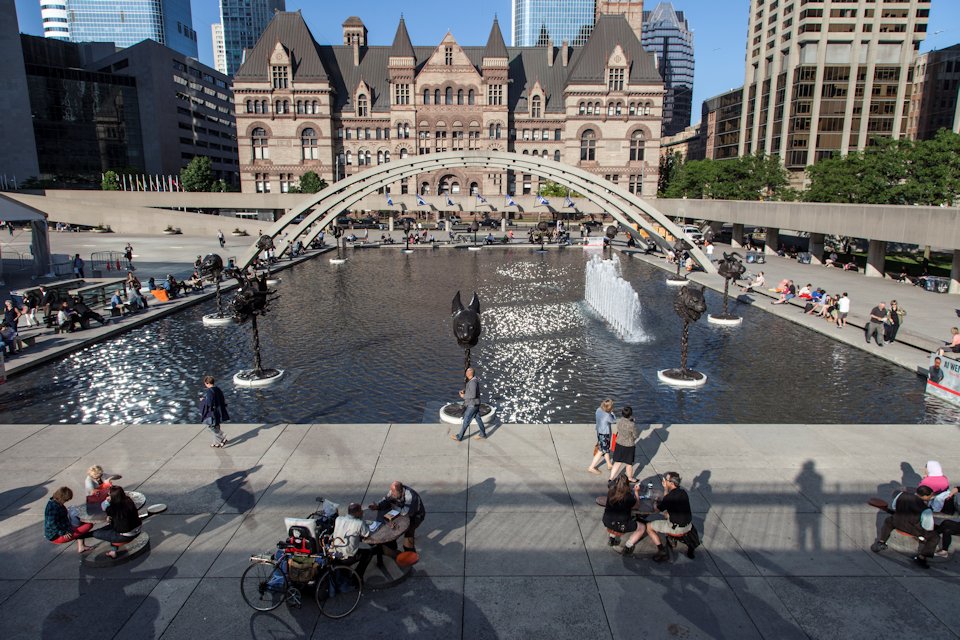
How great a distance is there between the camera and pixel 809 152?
9844 cm

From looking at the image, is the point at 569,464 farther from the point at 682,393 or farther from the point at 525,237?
the point at 525,237

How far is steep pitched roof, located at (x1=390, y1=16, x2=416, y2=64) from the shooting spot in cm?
8675

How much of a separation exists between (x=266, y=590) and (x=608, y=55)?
92.6 m

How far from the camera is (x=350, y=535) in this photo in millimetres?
7945

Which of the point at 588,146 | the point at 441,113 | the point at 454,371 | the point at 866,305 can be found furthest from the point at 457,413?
the point at 588,146

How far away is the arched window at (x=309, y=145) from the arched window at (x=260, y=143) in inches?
196

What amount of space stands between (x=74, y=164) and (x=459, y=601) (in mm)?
126182

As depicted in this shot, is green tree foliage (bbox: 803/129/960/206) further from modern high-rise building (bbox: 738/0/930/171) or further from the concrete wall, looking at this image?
modern high-rise building (bbox: 738/0/930/171)

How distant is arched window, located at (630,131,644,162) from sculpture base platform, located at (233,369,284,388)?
82.1 metres

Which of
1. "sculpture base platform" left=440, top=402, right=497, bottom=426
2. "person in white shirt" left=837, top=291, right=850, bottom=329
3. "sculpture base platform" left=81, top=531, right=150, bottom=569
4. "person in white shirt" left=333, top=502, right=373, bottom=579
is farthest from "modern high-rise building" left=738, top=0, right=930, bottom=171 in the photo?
"sculpture base platform" left=81, top=531, right=150, bottom=569

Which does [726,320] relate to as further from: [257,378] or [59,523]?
[59,523]

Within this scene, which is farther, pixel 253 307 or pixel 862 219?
pixel 862 219

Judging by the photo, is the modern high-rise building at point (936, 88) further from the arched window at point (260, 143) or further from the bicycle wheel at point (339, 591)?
the bicycle wheel at point (339, 591)

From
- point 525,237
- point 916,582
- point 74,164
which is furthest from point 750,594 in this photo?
point 74,164
